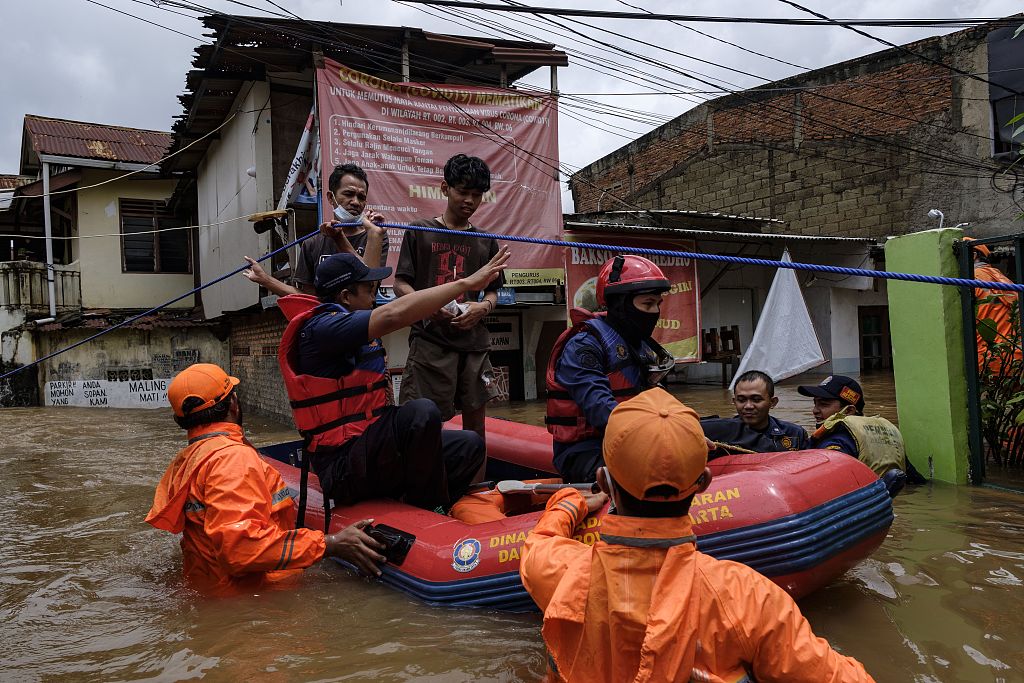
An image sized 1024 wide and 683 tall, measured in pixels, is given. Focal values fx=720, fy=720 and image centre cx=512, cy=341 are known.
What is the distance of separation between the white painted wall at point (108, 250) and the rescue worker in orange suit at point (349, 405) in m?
13.4

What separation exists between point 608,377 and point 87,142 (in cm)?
1522

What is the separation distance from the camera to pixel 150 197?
15.3 m

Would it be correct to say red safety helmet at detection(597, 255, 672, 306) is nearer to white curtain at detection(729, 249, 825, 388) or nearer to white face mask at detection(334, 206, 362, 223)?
white face mask at detection(334, 206, 362, 223)

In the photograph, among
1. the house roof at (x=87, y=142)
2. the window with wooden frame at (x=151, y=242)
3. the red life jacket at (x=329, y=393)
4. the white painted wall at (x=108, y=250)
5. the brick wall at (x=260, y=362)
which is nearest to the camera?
the red life jacket at (x=329, y=393)

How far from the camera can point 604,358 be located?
9.66 ft

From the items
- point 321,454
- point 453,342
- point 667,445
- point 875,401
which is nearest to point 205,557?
point 321,454

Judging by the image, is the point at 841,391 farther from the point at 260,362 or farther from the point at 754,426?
the point at 260,362

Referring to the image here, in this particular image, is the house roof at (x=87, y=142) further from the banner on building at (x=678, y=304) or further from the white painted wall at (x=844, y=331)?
the white painted wall at (x=844, y=331)

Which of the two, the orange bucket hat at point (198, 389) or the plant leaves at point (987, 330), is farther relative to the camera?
the plant leaves at point (987, 330)

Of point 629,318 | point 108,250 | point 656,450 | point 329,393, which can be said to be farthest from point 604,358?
point 108,250

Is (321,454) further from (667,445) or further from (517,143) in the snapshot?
(517,143)

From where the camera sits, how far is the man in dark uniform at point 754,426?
12.1 feet

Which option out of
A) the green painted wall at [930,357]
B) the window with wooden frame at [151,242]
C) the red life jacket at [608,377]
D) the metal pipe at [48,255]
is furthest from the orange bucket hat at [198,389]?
the window with wooden frame at [151,242]

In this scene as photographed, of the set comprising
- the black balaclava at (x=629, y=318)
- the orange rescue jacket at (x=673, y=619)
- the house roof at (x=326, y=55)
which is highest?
the house roof at (x=326, y=55)
